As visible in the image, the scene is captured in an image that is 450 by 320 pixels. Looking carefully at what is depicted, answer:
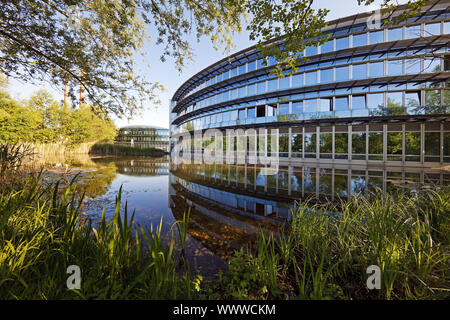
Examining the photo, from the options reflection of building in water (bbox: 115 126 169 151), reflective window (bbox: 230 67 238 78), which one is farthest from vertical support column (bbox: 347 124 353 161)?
reflection of building in water (bbox: 115 126 169 151)

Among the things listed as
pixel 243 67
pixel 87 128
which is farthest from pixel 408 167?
pixel 87 128

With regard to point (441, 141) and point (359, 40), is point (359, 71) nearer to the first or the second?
point (359, 40)

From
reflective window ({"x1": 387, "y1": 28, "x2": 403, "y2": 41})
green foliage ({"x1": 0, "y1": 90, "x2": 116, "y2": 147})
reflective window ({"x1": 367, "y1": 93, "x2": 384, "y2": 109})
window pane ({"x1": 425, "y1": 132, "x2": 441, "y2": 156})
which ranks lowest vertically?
window pane ({"x1": 425, "y1": 132, "x2": 441, "y2": 156})

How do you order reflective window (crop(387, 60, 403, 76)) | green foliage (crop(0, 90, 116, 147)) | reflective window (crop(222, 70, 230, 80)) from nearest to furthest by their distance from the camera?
green foliage (crop(0, 90, 116, 147))
reflective window (crop(387, 60, 403, 76))
reflective window (crop(222, 70, 230, 80))

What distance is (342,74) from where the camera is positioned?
1934cm

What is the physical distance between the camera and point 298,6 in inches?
154

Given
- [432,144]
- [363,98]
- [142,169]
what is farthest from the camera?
[363,98]

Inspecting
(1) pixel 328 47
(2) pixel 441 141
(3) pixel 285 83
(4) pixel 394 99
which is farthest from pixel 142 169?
(2) pixel 441 141

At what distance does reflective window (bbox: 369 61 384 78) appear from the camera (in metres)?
18.2

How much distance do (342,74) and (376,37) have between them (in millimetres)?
4876

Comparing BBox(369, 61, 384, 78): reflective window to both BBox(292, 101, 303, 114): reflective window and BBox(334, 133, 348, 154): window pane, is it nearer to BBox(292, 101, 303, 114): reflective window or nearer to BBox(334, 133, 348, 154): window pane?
BBox(334, 133, 348, 154): window pane

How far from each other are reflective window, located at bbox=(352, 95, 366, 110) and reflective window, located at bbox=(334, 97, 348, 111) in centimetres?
77

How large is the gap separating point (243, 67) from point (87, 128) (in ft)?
84.6
